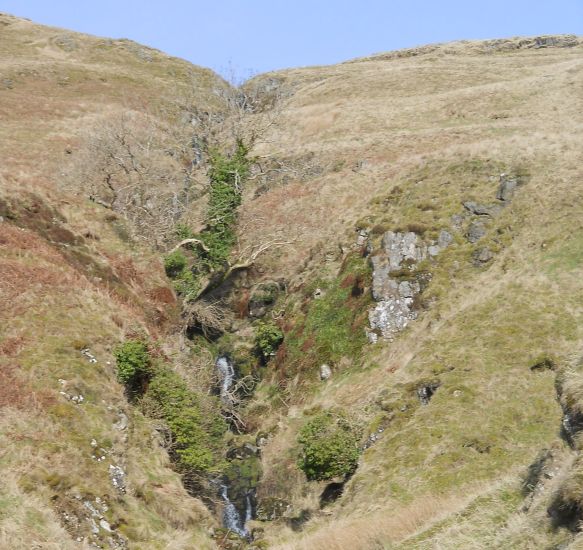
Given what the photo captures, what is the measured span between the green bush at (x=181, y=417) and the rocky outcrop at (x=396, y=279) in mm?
14998

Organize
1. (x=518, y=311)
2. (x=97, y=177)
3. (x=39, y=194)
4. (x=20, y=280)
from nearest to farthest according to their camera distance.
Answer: (x=20, y=280) → (x=518, y=311) → (x=39, y=194) → (x=97, y=177)

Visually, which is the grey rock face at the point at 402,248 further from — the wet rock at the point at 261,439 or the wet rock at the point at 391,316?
the wet rock at the point at 261,439

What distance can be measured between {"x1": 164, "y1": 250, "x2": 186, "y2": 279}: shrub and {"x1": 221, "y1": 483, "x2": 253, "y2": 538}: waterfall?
55.7 feet

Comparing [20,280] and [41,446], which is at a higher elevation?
[20,280]

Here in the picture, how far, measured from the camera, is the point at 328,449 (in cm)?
3009

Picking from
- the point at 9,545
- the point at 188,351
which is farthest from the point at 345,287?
the point at 9,545

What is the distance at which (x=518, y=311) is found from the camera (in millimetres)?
35312

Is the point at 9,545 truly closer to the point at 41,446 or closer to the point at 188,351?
the point at 41,446

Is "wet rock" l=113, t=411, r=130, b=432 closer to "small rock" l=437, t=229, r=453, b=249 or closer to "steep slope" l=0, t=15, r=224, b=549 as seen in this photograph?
"steep slope" l=0, t=15, r=224, b=549

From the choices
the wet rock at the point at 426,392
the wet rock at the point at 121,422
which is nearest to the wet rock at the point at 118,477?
the wet rock at the point at 121,422

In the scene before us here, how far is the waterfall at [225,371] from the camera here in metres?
44.6

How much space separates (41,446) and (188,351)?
20.7m

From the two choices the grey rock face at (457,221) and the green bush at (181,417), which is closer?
the green bush at (181,417)

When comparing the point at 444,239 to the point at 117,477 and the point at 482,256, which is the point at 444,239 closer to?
the point at 482,256
